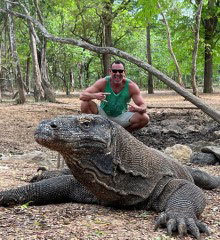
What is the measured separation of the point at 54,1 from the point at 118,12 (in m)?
2.99

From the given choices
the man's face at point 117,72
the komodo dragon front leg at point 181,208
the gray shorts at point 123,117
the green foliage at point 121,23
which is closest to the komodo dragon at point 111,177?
the komodo dragon front leg at point 181,208

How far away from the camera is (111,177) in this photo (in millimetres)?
2299

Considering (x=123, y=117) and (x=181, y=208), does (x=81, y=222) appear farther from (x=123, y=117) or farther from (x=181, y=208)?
(x=123, y=117)

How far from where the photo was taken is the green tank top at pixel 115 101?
432 cm

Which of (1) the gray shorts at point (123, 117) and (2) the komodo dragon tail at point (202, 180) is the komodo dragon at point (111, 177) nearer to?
(2) the komodo dragon tail at point (202, 180)

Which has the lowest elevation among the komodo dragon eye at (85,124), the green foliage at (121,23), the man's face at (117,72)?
the komodo dragon eye at (85,124)

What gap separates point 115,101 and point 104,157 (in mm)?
2196

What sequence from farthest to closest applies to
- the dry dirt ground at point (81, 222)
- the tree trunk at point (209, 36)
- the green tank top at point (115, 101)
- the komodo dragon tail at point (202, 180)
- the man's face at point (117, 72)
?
1. the tree trunk at point (209, 36)
2. the green tank top at point (115, 101)
3. the man's face at point (117, 72)
4. the komodo dragon tail at point (202, 180)
5. the dry dirt ground at point (81, 222)

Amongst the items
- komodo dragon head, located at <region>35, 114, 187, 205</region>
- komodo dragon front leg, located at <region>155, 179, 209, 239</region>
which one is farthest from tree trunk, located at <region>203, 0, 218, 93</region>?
komodo dragon head, located at <region>35, 114, 187, 205</region>

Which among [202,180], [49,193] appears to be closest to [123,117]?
[202,180]

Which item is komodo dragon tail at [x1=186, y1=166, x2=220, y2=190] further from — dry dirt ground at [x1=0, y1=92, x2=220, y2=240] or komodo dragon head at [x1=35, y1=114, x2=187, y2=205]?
komodo dragon head at [x1=35, y1=114, x2=187, y2=205]

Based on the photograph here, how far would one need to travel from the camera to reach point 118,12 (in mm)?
15531

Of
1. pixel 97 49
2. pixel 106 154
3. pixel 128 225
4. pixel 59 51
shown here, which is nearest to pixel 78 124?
pixel 106 154

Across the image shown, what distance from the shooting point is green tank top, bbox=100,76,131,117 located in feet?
14.2
